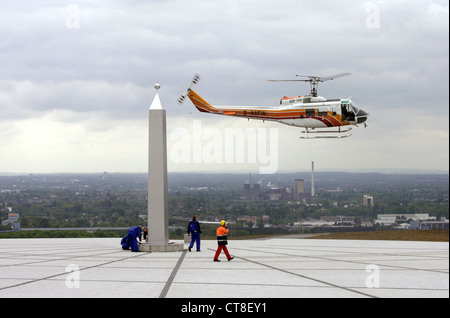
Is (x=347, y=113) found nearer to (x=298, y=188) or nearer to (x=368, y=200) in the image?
(x=368, y=200)

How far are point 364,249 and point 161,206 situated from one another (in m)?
8.65

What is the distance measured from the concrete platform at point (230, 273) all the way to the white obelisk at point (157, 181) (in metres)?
1.00

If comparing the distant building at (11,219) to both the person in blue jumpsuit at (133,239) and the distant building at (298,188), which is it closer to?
the person in blue jumpsuit at (133,239)

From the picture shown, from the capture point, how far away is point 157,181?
80.2 ft

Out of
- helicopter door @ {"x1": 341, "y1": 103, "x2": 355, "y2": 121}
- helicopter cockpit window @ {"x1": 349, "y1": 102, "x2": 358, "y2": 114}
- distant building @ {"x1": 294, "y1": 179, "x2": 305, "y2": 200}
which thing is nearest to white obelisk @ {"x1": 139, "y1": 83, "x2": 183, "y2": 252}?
helicopter door @ {"x1": 341, "y1": 103, "x2": 355, "y2": 121}

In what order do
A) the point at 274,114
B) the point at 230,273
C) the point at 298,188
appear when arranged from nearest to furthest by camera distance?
the point at 230,273 < the point at 274,114 < the point at 298,188

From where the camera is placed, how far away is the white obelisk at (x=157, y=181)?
2433cm

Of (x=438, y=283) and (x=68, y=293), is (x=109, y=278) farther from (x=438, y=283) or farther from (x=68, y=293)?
(x=438, y=283)

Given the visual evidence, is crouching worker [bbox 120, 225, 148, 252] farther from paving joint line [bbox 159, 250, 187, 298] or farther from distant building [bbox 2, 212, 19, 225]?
distant building [bbox 2, 212, 19, 225]

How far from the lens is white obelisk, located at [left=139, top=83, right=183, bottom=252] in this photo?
24328 millimetres

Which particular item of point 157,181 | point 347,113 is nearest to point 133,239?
point 157,181

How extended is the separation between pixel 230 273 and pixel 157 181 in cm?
724

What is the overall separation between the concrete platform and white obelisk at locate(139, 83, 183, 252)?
1.00 meters

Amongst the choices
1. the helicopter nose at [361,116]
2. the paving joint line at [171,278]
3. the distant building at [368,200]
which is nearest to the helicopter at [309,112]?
the helicopter nose at [361,116]
